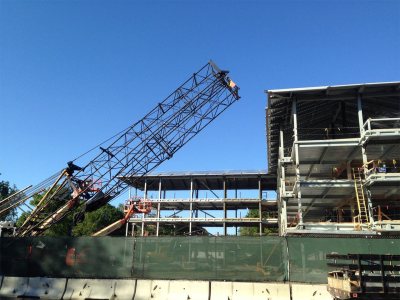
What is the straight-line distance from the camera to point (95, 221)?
67.9m

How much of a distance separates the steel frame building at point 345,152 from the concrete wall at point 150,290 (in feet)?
36.6

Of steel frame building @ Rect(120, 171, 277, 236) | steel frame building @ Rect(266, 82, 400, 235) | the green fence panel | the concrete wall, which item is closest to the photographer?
the concrete wall

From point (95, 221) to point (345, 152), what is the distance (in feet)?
167

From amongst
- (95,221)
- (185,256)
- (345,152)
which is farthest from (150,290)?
(95,221)

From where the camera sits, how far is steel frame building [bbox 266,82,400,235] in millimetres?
25344

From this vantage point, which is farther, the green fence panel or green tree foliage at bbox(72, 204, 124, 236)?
green tree foliage at bbox(72, 204, 124, 236)

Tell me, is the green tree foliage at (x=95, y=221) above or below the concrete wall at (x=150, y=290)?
above

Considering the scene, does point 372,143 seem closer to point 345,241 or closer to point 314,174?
point 314,174

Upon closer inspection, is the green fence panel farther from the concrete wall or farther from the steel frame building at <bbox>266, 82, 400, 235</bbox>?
the steel frame building at <bbox>266, 82, 400, 235</bbox>

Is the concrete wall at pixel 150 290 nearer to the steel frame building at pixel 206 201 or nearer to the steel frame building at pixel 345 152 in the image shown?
the steel frame building at pixel 345 152

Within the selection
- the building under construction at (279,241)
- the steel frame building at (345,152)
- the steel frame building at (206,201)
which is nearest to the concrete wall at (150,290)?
the building under construction at (279,241)

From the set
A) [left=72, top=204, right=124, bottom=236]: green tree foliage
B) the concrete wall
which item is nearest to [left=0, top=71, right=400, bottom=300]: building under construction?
the concrete wall

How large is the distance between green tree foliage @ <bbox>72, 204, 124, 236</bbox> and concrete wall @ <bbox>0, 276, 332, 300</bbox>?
47074 millimetres

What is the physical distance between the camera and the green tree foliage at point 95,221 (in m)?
65.3
